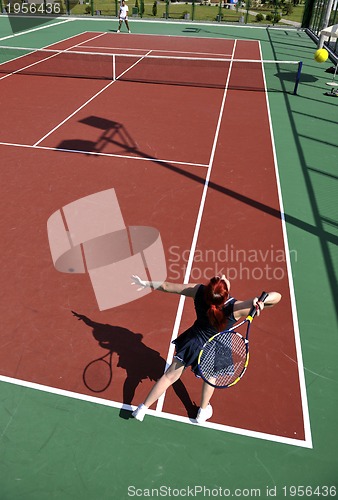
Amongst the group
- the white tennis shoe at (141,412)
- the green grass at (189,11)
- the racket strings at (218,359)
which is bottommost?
the green grass at (189,11)

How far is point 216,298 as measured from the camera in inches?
148

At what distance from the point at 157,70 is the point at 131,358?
51.7 ft

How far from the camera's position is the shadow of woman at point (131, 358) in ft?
16.3

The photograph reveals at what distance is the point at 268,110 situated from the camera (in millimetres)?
13945

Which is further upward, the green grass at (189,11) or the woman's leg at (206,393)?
the woman's leg at (206,393)

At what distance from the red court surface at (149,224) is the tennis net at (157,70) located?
1454 millimetres

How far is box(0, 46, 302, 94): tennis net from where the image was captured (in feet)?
54.3

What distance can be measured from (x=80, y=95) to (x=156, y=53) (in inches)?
292

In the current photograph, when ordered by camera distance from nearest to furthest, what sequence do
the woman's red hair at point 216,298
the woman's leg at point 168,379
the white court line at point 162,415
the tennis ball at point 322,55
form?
the woman's red hair at point 216,298, the woman's leg at point 168,379, the white court line at point 162,415, the tennis ball at point 322,55

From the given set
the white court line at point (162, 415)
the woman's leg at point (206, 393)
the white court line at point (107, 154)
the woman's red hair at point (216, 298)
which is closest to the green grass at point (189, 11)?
the white court line at point (107, 154)

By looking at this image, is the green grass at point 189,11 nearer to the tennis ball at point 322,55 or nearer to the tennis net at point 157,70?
the tennis net at point 157,70

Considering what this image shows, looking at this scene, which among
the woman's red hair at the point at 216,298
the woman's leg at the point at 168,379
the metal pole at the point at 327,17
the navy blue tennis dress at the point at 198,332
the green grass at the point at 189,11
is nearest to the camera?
the woman's red hair at the point at 216,298

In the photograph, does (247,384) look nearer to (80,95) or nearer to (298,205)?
(298,205)

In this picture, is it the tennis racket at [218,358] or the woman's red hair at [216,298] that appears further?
the tennis racket at [218,358]
